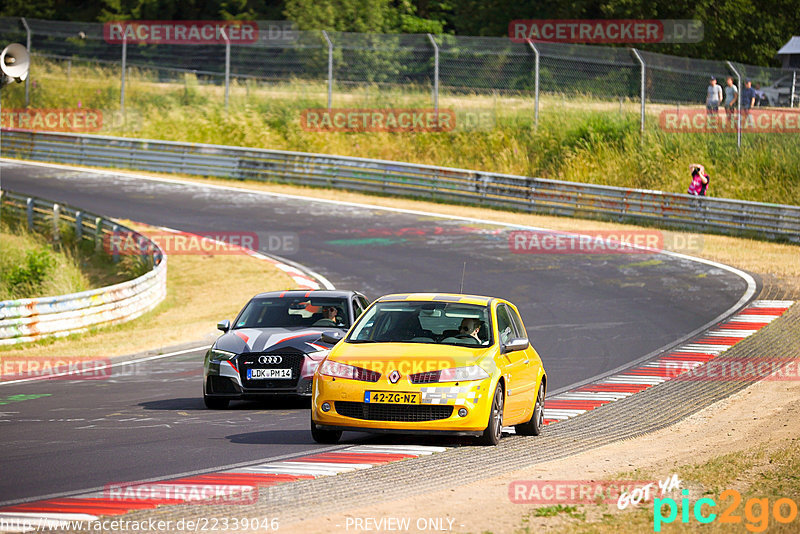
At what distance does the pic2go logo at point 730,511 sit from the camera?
6928 mm

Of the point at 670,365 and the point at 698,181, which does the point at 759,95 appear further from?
the point at 670,365

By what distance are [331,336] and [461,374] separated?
2880mm

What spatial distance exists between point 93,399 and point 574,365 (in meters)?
6.51

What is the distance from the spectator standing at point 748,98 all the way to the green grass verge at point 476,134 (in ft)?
4.66

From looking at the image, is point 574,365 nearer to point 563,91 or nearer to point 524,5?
point 563,91

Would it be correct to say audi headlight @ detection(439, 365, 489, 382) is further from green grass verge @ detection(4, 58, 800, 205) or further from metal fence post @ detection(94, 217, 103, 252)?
green grass verge @ detection(4, 58, 800, 205)

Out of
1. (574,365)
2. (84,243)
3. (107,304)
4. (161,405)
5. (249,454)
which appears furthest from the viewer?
(84,243)

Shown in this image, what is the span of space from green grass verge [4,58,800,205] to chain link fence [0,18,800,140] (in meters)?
0.67

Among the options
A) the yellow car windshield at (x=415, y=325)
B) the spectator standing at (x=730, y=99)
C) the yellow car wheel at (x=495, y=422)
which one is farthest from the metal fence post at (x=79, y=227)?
the yellow car wheel at (x=495, y=422)

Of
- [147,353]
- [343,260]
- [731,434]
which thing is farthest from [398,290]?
[731,434]

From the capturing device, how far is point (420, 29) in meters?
69.5

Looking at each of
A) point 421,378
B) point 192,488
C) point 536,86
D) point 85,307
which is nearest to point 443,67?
point 536,86

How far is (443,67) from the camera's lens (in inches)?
1454

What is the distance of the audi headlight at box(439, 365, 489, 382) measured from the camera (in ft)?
32.2
